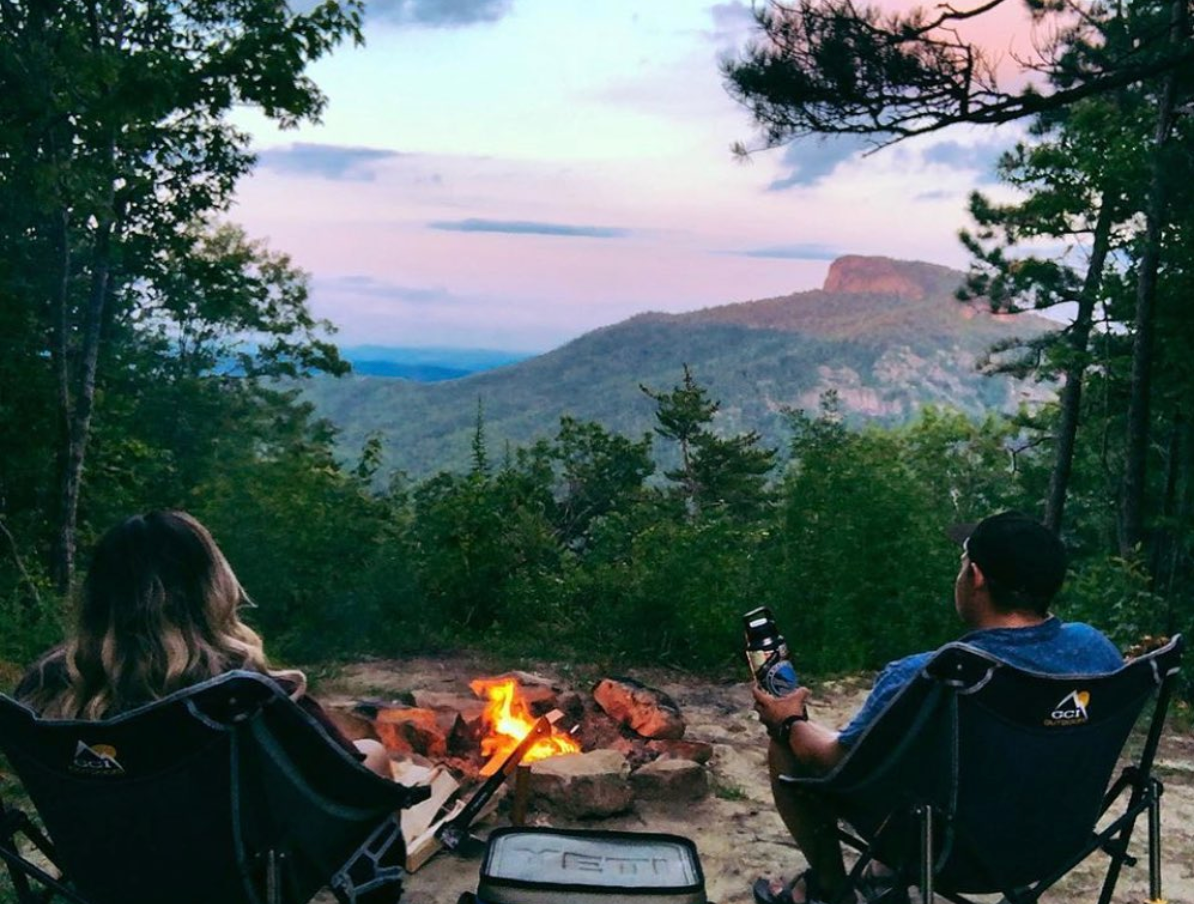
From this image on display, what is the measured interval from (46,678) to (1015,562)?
203cm

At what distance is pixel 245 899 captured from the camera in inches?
81.7

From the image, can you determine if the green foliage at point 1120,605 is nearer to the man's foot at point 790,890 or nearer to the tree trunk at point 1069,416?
the man's foot at point 790,890

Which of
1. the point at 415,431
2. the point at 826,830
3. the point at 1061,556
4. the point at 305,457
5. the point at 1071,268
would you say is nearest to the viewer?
the point at 1061,556

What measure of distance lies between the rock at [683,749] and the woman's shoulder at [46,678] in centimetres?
286

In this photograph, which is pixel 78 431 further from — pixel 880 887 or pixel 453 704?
pixel 880 887

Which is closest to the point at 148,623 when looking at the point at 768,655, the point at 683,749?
the point at 768,655

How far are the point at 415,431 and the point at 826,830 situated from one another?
13152 cm

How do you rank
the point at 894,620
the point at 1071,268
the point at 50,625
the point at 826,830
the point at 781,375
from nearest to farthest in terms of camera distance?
the point at 826,830 → the point at 50,625 → the point at 894,620 → the point at 1071,268 → the point at 781,375

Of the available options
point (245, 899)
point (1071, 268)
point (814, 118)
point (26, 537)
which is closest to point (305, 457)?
point (814, 118)

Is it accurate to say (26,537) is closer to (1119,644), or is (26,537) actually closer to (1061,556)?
(1119,644)

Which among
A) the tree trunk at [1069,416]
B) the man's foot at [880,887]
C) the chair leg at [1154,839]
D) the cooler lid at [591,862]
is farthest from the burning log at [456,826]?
the tree trunk at [1069,416]

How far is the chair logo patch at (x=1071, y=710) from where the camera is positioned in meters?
2.23

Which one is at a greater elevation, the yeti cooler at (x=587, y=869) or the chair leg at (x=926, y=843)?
the chair leg at (x=926, y=843)

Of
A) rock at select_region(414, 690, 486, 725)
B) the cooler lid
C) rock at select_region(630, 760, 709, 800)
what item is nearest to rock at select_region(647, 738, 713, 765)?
rock at select_region(630, 760, 709, 800)
